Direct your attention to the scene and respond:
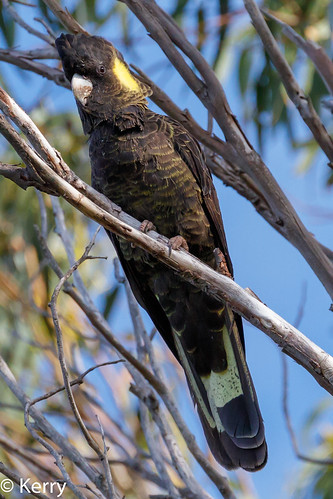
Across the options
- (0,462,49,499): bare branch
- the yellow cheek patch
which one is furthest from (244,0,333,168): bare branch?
(0,462,49,499): bare branch

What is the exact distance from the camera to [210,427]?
2.96 meters

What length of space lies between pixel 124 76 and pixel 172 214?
785 mm

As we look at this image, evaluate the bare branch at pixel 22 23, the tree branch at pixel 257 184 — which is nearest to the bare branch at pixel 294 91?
the tree branch at pixel 257 184

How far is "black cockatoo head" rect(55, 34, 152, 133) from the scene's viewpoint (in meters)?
2.99

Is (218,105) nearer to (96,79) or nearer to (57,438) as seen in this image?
(96,79)

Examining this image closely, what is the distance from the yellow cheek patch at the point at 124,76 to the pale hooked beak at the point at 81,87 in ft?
0.52

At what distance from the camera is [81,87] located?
304cm

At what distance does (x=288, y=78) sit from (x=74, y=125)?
2.93 metres

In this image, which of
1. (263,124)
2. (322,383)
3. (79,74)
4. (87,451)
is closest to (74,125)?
(263,124)

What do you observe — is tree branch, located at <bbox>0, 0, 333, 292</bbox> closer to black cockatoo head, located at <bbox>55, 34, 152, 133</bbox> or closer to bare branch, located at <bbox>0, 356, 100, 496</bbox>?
black cockatoo head, located at <bbox>55, 34, 152, 133</bbox>

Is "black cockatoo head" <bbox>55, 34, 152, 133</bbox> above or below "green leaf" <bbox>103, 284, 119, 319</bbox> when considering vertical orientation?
above

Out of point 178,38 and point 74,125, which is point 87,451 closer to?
point 74,125

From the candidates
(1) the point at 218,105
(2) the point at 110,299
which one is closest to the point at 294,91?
(1) the point at 218,105

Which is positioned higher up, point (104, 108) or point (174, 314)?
point (104, 108)
